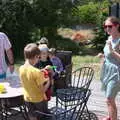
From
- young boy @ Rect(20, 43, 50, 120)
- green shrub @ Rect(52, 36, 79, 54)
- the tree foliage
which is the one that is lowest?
green shrub @ Rect(52, 36, 79, 54)

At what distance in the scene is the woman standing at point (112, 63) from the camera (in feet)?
16.9

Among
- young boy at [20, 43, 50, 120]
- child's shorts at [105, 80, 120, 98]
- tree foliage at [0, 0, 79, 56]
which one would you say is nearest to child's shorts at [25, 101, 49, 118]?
young boy at [20, 43, 50, 120]

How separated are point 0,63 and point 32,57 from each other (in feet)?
5.09

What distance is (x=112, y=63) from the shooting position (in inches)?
208

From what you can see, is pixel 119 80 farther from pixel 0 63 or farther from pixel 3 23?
pixel 3 23

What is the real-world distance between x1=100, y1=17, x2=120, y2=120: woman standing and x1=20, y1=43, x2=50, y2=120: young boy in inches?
33.8

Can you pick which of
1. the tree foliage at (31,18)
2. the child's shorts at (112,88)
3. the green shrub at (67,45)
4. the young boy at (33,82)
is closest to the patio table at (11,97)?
the young boy at (33,82)

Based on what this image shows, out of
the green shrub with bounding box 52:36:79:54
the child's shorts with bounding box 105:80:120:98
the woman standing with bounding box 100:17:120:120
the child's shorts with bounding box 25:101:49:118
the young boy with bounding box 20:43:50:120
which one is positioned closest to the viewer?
the young boy with bounding box 20:43:50:120

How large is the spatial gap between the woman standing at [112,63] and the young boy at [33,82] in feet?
2.82

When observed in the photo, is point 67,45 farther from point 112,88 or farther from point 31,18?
point 112,88

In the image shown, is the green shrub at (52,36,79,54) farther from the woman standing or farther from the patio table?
the woman standing

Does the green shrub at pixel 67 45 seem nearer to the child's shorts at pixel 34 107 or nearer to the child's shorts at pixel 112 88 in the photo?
the child's shorts at pixel 112 88

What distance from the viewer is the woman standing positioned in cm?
516

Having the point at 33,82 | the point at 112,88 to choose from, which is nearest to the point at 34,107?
the point at 33,82
